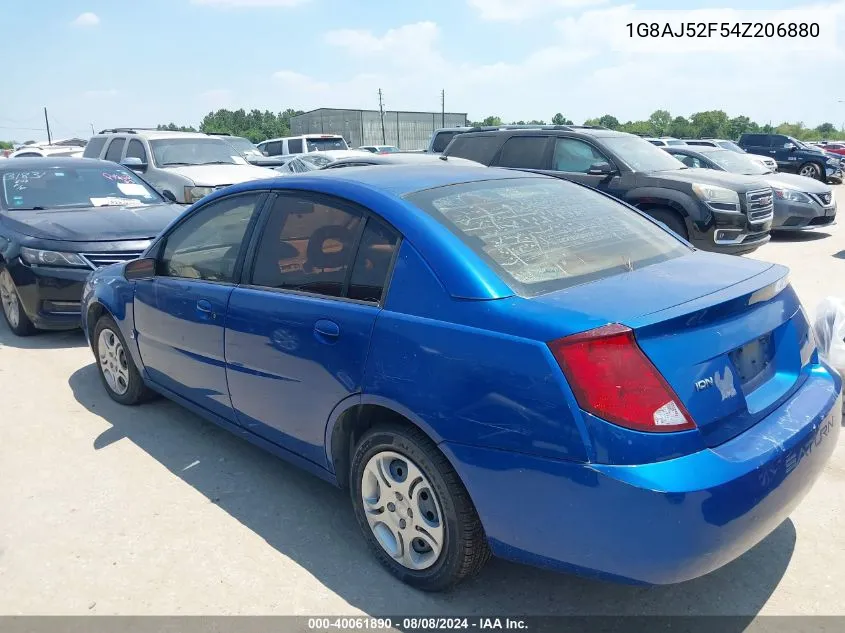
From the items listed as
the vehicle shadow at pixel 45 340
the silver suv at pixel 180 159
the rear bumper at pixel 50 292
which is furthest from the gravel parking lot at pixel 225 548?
the silver suv at pixel 180 159

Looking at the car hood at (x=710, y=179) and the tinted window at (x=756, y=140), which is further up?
the tinted window at (x=756, y=140)

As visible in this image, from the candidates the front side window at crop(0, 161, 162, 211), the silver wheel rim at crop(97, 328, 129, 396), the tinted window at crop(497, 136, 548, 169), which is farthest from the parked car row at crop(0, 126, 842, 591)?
the tinted window at crop(497, 136, 548, 169)

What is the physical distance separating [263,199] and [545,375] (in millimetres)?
1965

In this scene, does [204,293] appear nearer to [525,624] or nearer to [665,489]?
[525,624]

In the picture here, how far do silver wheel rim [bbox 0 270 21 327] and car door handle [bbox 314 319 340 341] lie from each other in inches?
Result: 180

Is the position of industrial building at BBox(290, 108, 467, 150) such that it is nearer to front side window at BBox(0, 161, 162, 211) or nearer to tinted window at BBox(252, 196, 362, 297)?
front side window at BBox(0, 161, 162, 211)

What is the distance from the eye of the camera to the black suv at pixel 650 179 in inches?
327

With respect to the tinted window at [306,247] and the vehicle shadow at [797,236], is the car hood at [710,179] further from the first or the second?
the tinted window at [306,247]

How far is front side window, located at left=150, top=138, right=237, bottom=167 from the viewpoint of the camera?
1125 centimetres

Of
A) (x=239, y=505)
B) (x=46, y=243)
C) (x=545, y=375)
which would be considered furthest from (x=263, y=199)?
(x=46, y=243)

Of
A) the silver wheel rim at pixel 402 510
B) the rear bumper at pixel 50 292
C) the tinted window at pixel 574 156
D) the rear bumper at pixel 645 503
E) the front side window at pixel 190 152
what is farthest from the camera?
the front side window at pixel 190 152

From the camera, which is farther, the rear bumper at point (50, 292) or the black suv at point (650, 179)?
the black suv at point (650, 179)

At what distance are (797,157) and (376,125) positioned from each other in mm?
40869

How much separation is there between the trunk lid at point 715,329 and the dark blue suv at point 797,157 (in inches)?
931
